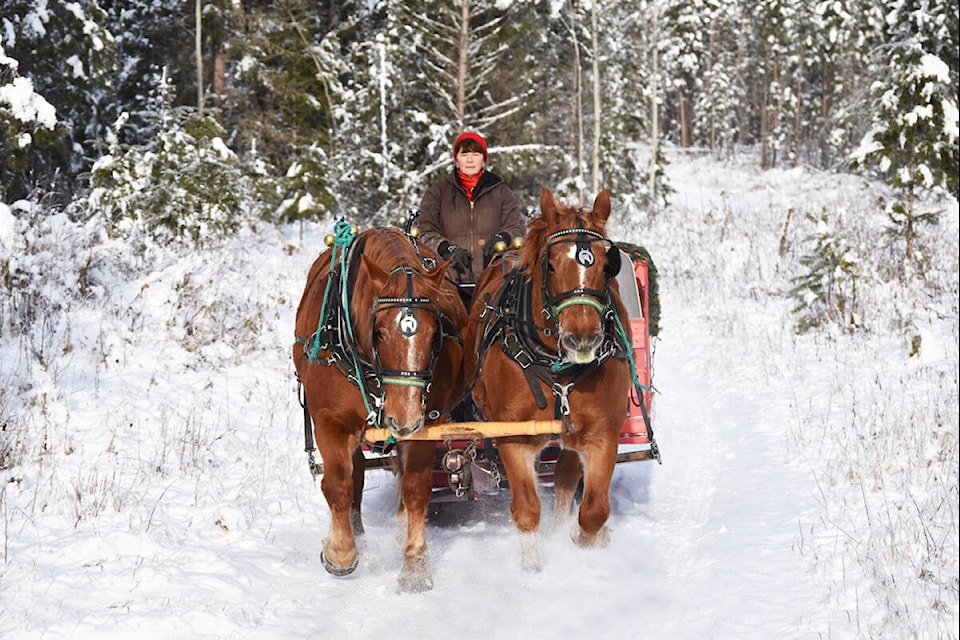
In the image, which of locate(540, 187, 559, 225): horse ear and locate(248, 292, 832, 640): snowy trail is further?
locate(540, 187, 559, 225): horse ear

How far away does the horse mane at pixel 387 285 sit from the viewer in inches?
167

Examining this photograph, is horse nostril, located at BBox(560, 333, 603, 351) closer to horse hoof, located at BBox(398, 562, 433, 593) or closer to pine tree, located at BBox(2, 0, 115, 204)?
horse hoof, located at BBox(398, 562, 433, 593)

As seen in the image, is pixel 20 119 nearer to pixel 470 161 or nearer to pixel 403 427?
pixel 470 161

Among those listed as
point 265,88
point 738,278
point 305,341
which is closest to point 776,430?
point 305,341

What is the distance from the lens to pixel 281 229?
1895 cm

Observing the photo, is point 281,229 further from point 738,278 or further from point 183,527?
point 183,527

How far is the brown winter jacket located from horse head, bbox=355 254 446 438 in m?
2.56

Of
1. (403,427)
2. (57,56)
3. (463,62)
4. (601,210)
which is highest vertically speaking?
(463,62)

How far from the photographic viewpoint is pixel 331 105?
21.8 meters

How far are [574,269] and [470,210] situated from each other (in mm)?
2839

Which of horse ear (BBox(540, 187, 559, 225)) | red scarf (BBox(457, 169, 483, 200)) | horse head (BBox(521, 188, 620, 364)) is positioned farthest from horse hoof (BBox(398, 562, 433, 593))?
red scarf (BBox(457, 169, 483, 200))

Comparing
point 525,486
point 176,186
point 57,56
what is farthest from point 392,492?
point 57,56

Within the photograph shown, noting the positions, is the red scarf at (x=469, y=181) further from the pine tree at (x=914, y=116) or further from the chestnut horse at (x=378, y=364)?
the pine tree at (x=914, y=116)

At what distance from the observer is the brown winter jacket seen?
22.6 ft
